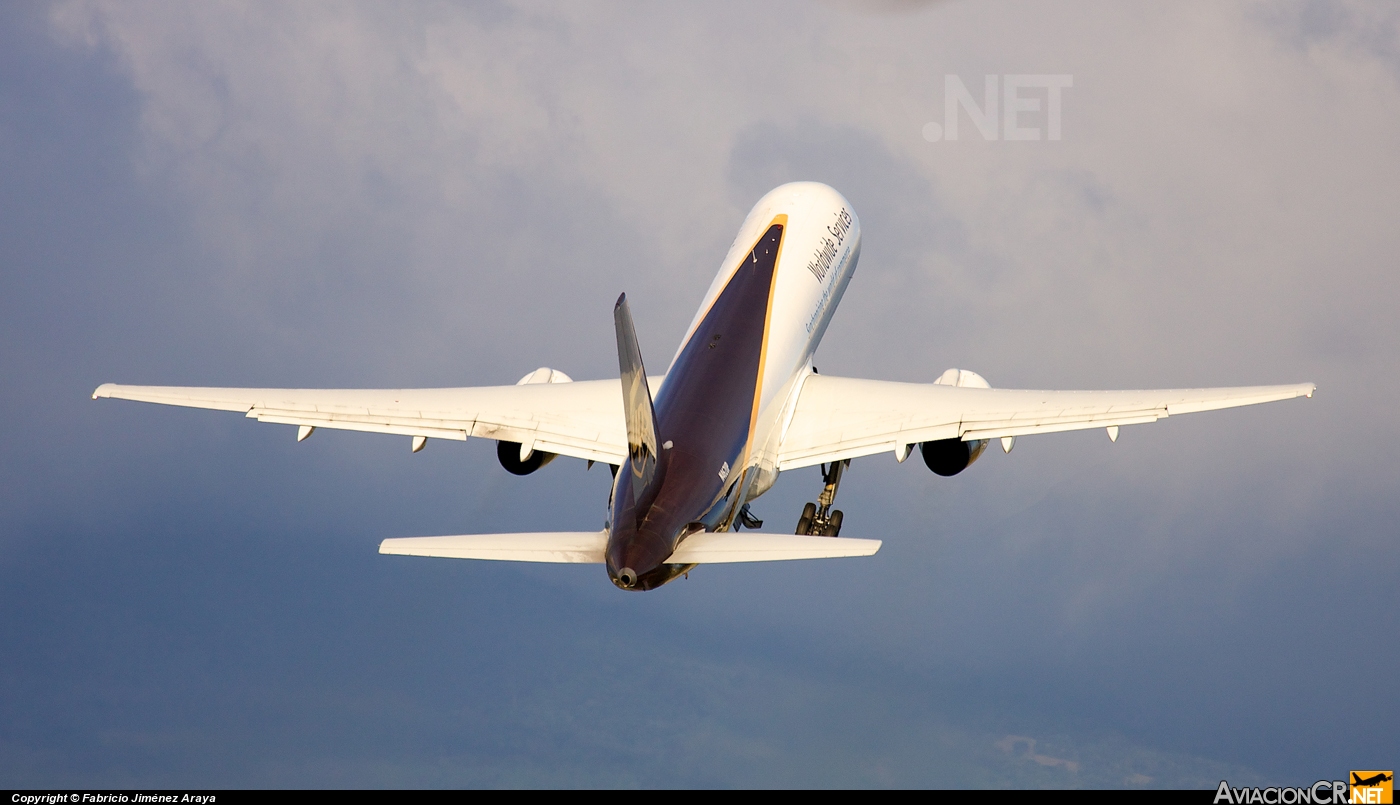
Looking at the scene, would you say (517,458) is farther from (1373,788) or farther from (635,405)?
(1373,788)

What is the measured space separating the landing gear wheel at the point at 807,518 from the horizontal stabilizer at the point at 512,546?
8.84 metres

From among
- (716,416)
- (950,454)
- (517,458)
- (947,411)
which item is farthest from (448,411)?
(950,454)

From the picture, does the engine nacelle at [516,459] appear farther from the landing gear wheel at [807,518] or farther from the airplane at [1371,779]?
the airplane at [1371,779]

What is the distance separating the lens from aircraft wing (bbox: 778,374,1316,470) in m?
35.4

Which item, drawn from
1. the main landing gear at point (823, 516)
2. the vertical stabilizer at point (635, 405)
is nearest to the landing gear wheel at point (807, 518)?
the main landing gear at point (823, 516)

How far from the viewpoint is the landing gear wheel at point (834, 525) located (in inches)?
1575

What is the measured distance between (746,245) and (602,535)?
14.3 metres

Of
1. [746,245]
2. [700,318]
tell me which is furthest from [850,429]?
[746,245]

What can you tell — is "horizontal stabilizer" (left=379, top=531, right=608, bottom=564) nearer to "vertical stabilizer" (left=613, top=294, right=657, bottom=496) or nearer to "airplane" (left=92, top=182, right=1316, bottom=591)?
"airplane" (left=92, top=182, right=1316, bottom=591)

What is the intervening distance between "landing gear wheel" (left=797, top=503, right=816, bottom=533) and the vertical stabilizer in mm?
7591

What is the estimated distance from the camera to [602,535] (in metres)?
32.1

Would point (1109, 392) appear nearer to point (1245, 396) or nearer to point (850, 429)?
point (1245, 396)

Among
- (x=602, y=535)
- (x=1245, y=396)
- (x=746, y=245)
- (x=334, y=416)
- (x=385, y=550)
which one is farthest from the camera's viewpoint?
(x=746, y=245)

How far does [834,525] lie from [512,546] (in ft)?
37.9
